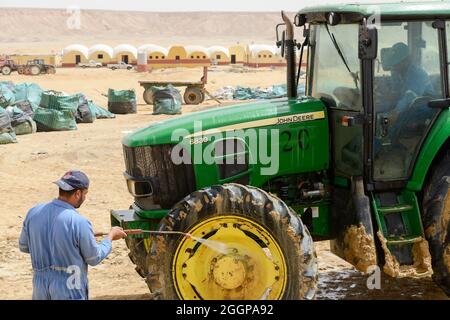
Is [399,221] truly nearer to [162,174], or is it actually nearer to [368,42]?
[368,42]

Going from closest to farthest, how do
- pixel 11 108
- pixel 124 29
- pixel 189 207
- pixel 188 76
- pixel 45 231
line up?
pixel 45 231
pixel 189 207
pixel 11 108
pixel 188 76
pixel 124 29

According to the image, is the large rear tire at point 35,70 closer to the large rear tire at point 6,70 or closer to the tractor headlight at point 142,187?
the large rear tire at point 6,70

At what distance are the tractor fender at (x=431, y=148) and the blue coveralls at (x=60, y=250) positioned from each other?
2837 mm

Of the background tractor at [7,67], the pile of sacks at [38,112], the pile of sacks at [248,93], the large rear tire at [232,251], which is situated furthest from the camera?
the background tractor at [7,67]

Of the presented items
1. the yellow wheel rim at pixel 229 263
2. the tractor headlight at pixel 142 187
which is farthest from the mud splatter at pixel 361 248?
the tractor headlight at pixel 142 187

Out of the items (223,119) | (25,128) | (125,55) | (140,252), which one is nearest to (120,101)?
(25,128)

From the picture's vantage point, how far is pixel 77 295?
5629mm

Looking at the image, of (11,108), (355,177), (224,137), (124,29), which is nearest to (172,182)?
(224,137)

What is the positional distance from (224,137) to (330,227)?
132cm

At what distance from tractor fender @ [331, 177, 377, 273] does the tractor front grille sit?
4.37 feet

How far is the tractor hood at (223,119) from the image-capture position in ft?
22.6

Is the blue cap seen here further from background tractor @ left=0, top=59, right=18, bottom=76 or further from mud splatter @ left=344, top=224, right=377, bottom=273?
background tractor @ left=0, top=59, right=18, bottom=76

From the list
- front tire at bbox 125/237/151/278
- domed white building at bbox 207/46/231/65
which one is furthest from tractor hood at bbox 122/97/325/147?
domed white building at bbox 207/46/231/65

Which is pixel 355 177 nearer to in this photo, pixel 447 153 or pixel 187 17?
pixel 447 153
